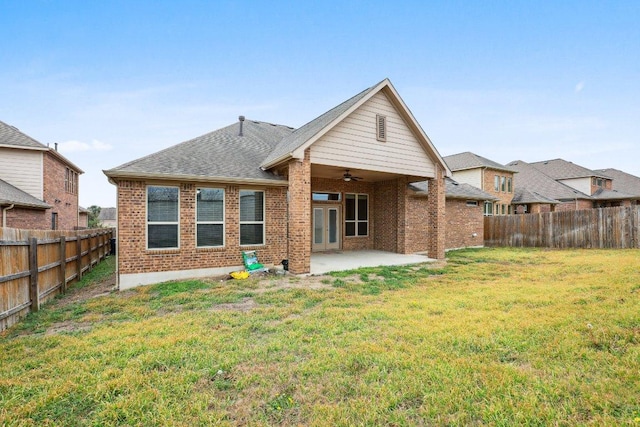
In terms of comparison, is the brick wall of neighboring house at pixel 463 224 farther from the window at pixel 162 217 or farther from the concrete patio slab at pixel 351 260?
the window at pixel 162 217

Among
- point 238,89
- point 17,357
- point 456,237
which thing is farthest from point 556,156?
point 17,357

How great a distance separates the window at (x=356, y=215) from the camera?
15034 mm

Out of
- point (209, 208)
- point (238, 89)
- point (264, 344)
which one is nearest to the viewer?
point (264, 344)

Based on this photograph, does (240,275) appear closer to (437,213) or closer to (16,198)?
(437,213)

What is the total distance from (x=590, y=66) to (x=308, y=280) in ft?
55.7

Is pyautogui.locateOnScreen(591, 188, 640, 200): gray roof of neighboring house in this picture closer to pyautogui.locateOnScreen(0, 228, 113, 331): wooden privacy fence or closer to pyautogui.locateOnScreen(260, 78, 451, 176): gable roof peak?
pyautogui.locateOnScreen(260, 78, 451, 176): gable roof peak

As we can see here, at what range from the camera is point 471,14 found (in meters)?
12.7

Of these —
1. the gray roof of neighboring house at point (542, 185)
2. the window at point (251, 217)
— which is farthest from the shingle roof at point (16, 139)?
the gray roof of neighboring house at point (542, 185)

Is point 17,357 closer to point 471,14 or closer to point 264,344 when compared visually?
point 264,344

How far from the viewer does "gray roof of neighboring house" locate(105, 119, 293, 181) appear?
28.1 feet

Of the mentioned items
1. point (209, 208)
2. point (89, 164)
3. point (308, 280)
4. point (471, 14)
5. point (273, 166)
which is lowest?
point (308, 280)

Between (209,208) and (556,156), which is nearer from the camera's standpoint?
(209,208)

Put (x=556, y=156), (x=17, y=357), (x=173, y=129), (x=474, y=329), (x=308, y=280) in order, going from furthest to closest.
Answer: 1. (x=556, y=156)
2. (x=173, y=129)
3. (x=308, y=280)
4. (x=474, y=329)
5. (x=17, y=357)

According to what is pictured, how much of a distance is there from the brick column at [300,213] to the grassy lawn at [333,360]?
2.77 metres
